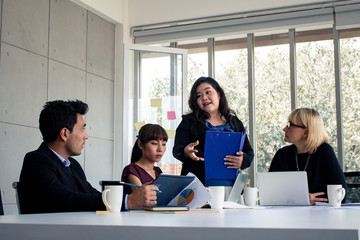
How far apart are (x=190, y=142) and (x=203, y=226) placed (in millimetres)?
1818

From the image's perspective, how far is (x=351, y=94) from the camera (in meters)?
4.62

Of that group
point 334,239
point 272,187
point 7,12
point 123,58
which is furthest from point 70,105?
point 123,58

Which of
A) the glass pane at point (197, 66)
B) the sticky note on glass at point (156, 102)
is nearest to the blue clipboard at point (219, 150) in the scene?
the sticky note on glass at point (156, 102)

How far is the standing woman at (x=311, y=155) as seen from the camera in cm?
255

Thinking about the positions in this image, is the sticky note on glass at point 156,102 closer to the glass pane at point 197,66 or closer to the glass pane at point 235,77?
the glass pane at point 197,66

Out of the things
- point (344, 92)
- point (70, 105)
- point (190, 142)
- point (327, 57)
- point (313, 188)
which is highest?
point (327, 57)

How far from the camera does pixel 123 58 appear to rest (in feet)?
16.1

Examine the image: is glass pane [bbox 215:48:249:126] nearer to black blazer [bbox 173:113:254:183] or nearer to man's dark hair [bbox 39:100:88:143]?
black blazer [bbox 173:113:254:183]

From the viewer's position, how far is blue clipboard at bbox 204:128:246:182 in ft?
7.73

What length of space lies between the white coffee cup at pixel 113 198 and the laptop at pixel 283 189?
3.01 ft

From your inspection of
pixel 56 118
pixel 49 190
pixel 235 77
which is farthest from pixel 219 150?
pixel 235 77

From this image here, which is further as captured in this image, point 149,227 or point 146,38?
point 146,38

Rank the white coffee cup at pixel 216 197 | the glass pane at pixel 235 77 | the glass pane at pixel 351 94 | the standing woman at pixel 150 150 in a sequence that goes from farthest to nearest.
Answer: the glass pane at pixel 235 77
the glass pane at pixel 351 94
the standing woman at pixel 150 150
the white coffee cup at pixel 216 197

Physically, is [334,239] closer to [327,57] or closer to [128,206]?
[128,206]
